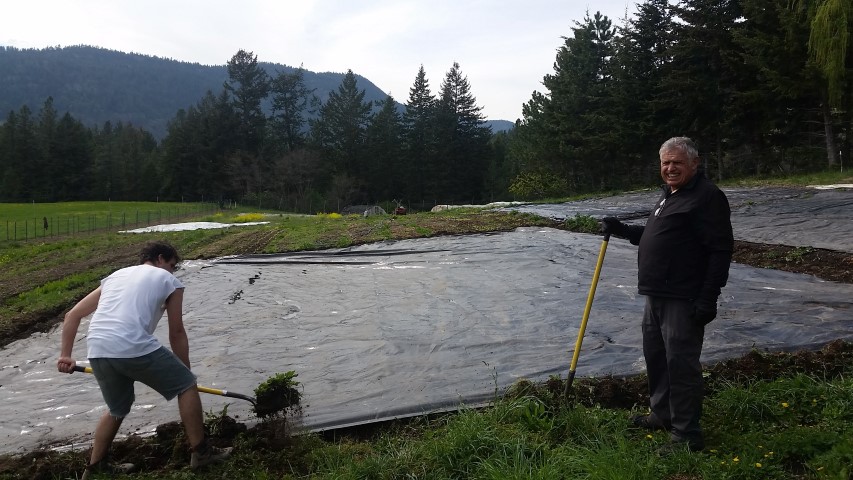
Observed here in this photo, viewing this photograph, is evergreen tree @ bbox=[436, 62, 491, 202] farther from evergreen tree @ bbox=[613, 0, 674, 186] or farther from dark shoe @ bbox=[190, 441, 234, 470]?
dark shoe @ bbox=[190, 441, 234, 470]

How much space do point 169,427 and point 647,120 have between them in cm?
2652

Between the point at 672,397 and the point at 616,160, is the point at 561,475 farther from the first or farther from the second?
the point at 616,160

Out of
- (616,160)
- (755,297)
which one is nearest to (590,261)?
(755,297)

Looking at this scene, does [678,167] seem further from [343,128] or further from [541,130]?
[343,128]

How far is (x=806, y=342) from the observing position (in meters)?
4.43

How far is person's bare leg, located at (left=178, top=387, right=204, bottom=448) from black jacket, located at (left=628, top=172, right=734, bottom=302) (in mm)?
2547

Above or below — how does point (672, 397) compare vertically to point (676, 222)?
below

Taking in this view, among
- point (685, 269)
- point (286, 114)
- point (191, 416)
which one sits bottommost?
point (191, 416)

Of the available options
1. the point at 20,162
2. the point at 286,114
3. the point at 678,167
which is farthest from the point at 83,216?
the point at 678,167

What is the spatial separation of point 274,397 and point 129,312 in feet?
3.73

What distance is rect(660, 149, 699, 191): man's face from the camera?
304 centimetres

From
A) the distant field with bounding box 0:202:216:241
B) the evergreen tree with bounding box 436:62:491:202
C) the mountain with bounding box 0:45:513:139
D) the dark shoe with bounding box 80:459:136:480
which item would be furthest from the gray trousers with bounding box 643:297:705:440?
the mountain with bounding box 0:45:513:139

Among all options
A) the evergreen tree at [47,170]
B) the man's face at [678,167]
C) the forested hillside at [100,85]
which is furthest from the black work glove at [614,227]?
the forested hillside at [100,85]

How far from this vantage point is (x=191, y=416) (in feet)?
10.2
